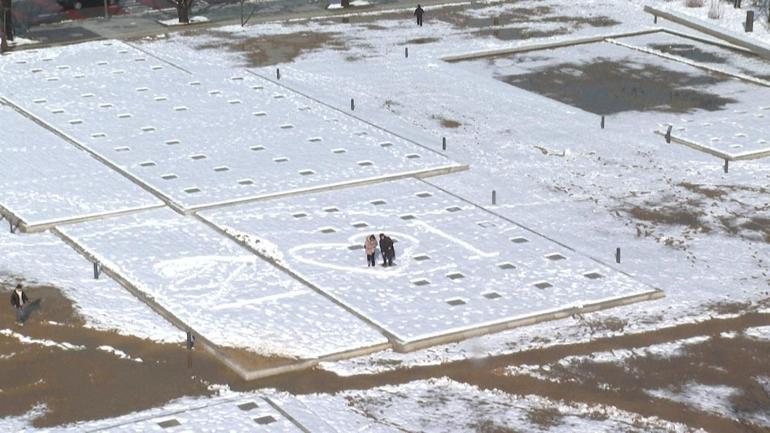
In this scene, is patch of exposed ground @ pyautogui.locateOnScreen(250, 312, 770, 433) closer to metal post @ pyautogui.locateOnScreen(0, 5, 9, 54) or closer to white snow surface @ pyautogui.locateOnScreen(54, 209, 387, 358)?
white snow surface @ pyautogui.locateOnScreen(54, 209, 387, 358)

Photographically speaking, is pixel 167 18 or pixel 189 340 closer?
pixel 189 340

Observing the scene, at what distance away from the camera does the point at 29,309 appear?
42156 mm

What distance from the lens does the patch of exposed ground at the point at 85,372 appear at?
36.8 metres

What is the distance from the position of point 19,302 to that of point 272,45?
3128 centimetres

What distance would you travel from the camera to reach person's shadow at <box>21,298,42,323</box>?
4150cm

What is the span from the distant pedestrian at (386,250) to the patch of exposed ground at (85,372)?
679 cm

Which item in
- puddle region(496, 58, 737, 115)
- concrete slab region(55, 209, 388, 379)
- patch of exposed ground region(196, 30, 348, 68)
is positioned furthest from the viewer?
patch of exposed ground region(196, 30, 348, 68)

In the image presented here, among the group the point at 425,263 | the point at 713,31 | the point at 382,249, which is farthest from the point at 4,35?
the point at 425,263

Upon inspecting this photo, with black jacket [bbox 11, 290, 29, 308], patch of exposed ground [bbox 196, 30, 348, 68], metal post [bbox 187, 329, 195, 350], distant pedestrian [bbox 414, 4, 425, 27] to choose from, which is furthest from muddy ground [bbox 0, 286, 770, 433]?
distant pedestrian [bbox 414, 4, 425, 27]

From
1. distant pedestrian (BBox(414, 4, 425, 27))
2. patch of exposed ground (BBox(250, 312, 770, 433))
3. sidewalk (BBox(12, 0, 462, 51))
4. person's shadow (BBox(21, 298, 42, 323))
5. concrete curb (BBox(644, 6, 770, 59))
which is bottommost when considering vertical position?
patch of exposed ground (BBox(250, 312, 770, 433))

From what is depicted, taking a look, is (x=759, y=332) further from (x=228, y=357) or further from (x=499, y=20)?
(x=499, y=20)

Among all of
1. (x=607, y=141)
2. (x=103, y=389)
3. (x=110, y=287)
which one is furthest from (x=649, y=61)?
(x=103, y=389)

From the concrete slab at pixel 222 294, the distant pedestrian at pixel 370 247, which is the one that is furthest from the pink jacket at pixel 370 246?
the concrete slab at pixel 222 294

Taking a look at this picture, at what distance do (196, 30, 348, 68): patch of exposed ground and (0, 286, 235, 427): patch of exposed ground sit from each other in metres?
27.7
